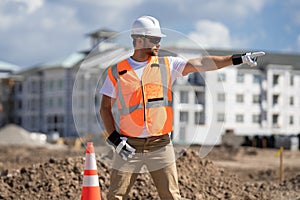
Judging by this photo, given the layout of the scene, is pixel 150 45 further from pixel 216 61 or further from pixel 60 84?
pixel 60 84

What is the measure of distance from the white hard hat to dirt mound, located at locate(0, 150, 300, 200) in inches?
162

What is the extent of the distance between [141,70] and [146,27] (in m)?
0.37

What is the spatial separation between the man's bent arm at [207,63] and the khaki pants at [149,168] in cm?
63

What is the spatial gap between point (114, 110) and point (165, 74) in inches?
27.6

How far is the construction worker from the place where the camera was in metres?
5.37

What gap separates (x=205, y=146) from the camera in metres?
6.21

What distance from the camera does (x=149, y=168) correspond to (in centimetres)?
544

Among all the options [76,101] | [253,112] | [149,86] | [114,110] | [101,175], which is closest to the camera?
[149,86]

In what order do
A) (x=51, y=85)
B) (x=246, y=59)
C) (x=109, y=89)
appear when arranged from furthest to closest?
(x=51, y=85) → (x=109, y=89) → (x=246, y=59)

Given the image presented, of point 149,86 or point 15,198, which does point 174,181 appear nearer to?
point 149,86

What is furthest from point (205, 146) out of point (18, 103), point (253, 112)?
point (18, 103)

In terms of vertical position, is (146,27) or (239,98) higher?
(146,27)

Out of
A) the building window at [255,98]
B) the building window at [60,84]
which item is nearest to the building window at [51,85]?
the building window at [60,84]

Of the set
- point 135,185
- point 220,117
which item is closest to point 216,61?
point 220,117
